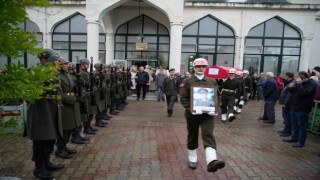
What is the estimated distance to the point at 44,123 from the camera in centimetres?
429

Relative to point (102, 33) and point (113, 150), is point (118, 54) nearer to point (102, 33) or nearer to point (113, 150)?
point (102, 33)

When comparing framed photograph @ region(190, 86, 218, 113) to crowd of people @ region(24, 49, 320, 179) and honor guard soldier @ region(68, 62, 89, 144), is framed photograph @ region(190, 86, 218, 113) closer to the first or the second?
crowd of people @ region(24, 49, 320, 179)

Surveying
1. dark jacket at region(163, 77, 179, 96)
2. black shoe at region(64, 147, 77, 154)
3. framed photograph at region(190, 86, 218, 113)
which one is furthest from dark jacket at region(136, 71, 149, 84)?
framed photograph at region(190, 86, 218, 113)

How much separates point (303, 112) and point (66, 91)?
216 inches

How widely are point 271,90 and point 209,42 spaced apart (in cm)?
1100

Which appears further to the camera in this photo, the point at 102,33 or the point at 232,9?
the point at 102,33

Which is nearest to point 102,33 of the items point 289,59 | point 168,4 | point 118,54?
point 118,54

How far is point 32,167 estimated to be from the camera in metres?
4.97

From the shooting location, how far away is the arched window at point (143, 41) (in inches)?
820

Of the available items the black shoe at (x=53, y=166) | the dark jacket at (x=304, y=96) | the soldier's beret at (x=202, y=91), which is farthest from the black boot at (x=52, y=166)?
the dark jacket at (x=304, y=96)

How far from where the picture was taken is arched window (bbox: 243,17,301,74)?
789 inches

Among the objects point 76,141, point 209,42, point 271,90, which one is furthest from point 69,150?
point 209,42

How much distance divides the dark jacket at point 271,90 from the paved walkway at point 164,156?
1733mm

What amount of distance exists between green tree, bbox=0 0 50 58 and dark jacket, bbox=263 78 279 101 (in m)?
→ 9.04
